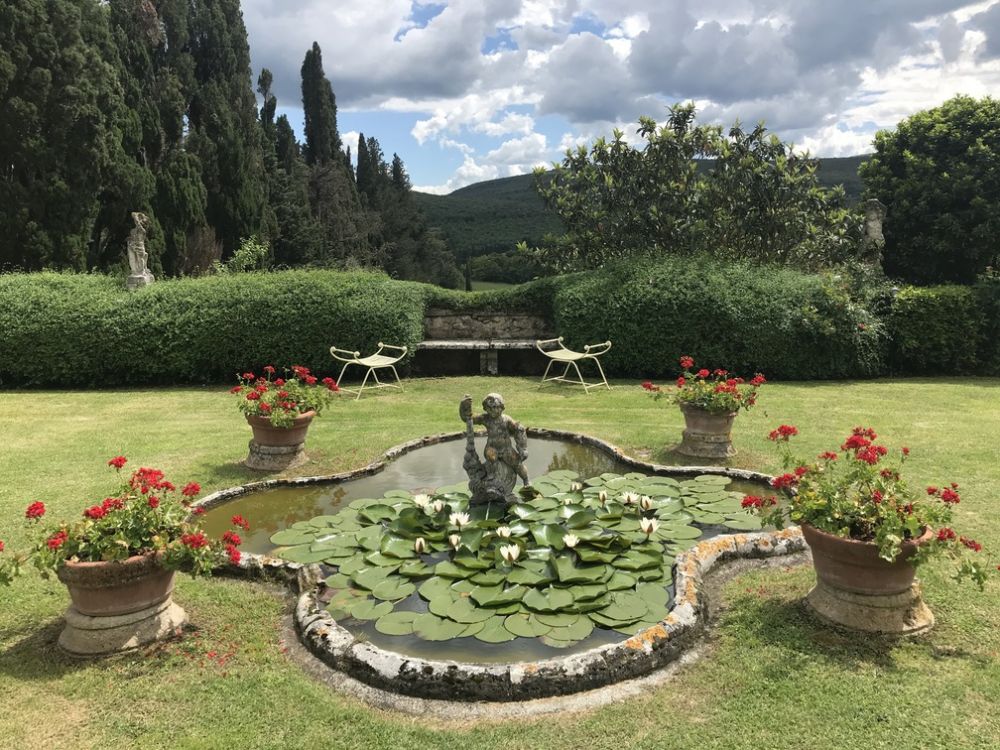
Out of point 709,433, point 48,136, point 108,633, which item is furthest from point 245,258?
point 108,633

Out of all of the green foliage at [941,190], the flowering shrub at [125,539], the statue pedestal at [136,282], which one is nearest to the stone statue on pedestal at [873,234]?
the green foliage at [941,190]

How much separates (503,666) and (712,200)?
490 inches

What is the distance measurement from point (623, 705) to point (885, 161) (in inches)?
652

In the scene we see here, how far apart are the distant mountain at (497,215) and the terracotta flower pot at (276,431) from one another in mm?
31098

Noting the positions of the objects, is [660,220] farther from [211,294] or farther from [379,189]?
[379,189]

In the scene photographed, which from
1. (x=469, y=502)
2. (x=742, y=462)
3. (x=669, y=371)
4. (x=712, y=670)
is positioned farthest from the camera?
(x=669, y=371)

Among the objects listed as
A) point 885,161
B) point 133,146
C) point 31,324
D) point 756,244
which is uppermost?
point 133,146

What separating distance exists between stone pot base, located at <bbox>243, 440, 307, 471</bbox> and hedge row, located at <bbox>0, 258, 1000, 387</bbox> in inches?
201

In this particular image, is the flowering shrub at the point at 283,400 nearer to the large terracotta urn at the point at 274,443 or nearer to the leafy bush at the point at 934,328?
the large terracotta urn at the point at 274,443

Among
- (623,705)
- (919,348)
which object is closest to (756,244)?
(919,348)

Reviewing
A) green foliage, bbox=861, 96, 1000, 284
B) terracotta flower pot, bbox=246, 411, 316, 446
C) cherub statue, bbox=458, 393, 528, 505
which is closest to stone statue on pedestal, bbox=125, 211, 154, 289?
terracotta flower pot, bbox=246, 411, 316, 446

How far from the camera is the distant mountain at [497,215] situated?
4116 cm

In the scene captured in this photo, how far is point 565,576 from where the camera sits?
387 centimetres

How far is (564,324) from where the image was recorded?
38.8ft
